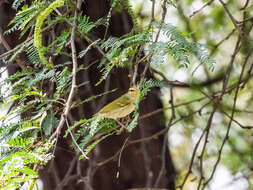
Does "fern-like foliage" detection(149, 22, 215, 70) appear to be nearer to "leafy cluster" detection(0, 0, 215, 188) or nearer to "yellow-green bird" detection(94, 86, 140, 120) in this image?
"leafy cluster" detection(0, 0, 215, 188)

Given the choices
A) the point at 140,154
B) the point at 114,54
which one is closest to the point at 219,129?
the point at 140,154

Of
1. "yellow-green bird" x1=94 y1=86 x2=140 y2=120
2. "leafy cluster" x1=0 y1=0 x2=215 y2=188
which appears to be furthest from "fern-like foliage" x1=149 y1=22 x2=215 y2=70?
"yellow-green bird" x1=94 y1=86 x2=140 y2=120

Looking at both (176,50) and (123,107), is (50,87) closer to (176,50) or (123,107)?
(123,107)

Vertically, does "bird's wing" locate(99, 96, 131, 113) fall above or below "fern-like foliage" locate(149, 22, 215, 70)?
below

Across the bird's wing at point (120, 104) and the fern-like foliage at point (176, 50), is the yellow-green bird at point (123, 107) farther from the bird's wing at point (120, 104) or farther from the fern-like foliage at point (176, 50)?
the fern-like foliage at point (176, 50)

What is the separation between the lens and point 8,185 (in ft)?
3.23

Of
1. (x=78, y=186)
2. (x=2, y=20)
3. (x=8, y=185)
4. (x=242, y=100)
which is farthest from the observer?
(x=242, y=100)

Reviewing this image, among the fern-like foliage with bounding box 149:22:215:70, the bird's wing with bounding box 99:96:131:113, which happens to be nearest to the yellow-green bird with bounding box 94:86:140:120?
the bird's wing with bounding box 99:96:131:113

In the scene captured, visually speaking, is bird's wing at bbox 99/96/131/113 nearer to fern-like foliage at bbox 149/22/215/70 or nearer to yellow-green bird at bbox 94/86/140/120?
yellow-green bird at bbox 94/86/140/120

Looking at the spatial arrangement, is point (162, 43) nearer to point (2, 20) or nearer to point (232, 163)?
point (2, 20)

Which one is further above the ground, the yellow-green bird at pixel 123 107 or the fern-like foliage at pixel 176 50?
the fern-like foliage at pixel 176 50

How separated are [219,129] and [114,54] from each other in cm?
176

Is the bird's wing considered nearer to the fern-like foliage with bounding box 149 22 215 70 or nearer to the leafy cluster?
the leafy cluster

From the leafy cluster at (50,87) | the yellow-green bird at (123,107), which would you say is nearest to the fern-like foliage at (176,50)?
the leafy cluster at (50,87)
